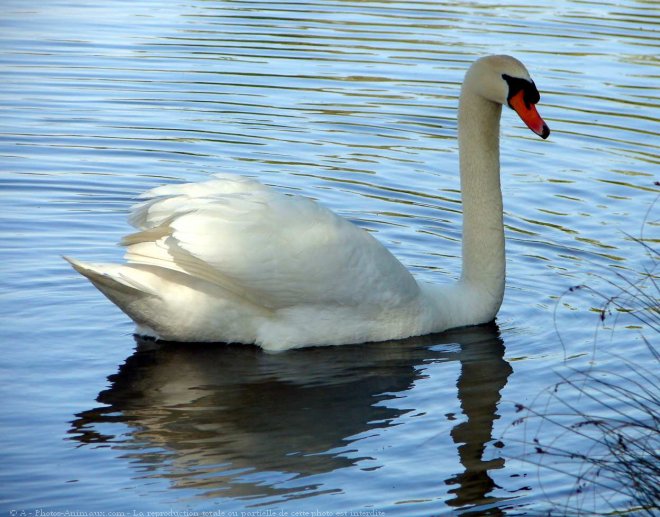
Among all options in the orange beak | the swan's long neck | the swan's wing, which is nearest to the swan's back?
the swan's wing

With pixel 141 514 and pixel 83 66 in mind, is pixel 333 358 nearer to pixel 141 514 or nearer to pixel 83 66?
pixel 141 514

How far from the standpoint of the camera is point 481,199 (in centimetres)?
813

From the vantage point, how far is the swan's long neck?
26.2 feet

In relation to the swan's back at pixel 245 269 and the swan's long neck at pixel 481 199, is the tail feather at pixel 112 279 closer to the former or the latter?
the swan's back at pixel 245 269

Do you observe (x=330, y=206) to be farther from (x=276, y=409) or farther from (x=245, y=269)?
(x=276, y=409)

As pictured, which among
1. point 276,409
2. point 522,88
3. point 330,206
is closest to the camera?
point 276,409

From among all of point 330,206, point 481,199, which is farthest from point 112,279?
point 330,206

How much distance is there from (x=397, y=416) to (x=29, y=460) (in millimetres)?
1775

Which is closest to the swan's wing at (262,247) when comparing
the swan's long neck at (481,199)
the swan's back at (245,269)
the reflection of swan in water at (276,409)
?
the swan's back at (245,269)

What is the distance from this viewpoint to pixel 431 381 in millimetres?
7039

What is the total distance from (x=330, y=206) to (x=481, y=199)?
195 cm

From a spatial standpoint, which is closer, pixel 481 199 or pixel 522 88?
pixel 522 88

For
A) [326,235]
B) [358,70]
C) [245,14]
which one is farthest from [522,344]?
[245,14]

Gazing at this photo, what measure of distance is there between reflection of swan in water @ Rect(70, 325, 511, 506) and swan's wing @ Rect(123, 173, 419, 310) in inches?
15.4
